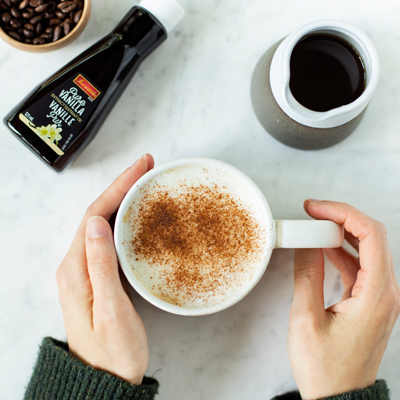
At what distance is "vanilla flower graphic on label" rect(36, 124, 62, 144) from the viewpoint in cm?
73

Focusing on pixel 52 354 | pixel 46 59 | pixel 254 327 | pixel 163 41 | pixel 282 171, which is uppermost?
pixel 46 59

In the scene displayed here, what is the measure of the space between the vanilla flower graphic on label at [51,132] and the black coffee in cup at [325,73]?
493mm

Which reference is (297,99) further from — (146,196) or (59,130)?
(59,130)

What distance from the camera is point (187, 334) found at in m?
0.83

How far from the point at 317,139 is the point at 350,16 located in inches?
13.9

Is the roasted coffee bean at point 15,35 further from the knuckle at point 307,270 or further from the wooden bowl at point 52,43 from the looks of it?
the knuckle at point 307,270

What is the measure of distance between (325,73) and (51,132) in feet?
1.91

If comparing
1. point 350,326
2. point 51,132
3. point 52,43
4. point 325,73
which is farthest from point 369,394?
point 52,43

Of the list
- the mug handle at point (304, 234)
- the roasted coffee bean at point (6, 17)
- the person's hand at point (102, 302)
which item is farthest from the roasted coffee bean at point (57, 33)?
the mug handle at point (304, 234)

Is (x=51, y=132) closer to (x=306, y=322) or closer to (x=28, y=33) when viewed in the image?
(x=28, y=33)

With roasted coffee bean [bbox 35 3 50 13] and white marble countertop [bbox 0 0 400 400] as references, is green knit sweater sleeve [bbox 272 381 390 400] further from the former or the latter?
roasted coffee bean [bbox 35 3 50 13]

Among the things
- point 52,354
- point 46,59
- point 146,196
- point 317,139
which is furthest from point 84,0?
point 52,354

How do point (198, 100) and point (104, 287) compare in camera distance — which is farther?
point (198, 100)

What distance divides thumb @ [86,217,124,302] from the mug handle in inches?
11.8
